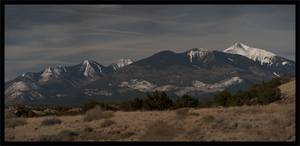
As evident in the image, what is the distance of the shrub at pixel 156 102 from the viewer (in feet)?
139

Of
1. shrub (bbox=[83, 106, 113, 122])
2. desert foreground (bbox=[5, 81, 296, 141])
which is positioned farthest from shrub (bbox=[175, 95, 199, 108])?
shrub (bbox=[83, 106, 113, 122])

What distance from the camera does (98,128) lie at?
91.8 ft

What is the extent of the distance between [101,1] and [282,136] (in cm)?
905

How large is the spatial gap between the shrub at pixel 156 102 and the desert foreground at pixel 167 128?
971cm

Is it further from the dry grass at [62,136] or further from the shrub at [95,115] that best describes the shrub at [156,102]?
the dry grass at [62,136]

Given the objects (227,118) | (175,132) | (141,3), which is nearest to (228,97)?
(227,118)

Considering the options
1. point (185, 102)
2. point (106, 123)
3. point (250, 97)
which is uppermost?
point (250, 97)

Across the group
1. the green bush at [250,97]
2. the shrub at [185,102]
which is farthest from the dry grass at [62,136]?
the shrub at [185,102]

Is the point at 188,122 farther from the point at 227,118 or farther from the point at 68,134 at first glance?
the point at 68,134

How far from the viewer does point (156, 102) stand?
139 ft

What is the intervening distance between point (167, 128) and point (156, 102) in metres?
16.9

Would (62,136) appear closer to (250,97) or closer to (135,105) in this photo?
(135,105)

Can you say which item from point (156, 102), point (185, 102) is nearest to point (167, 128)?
point (156, 102)

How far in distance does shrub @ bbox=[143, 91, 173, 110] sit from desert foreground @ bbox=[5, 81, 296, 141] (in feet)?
31.9
